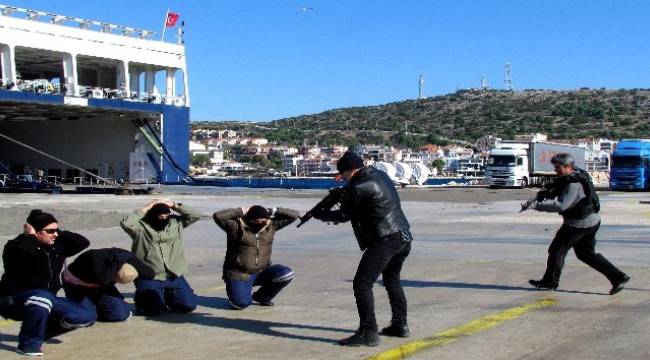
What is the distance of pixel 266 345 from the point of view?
297 inches

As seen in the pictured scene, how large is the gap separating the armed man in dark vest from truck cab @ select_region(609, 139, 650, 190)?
46.2 metres

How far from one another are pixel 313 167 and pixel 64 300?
112600 mm

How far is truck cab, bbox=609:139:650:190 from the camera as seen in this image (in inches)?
2133

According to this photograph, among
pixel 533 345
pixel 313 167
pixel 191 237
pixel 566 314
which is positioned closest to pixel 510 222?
pixel 191 237

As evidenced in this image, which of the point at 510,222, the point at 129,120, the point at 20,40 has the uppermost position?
the point at 20,40

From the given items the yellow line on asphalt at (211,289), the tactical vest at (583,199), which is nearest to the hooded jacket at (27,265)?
the yellow line on asphalt at (211,289)

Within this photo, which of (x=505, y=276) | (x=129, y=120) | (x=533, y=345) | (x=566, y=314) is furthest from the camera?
(x=129, y=120)

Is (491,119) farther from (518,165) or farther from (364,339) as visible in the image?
(364,339)

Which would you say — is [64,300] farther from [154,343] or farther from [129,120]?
[129,120]

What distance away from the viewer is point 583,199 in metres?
10.1

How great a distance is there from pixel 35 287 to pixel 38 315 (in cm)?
26

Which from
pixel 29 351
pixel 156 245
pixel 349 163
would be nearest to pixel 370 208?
pixel 349 163

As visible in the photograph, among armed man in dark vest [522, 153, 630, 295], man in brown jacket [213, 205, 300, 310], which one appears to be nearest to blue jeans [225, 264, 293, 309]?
man in brown jacket [213, 205, 300, 310]

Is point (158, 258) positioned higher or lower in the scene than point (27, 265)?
lower
